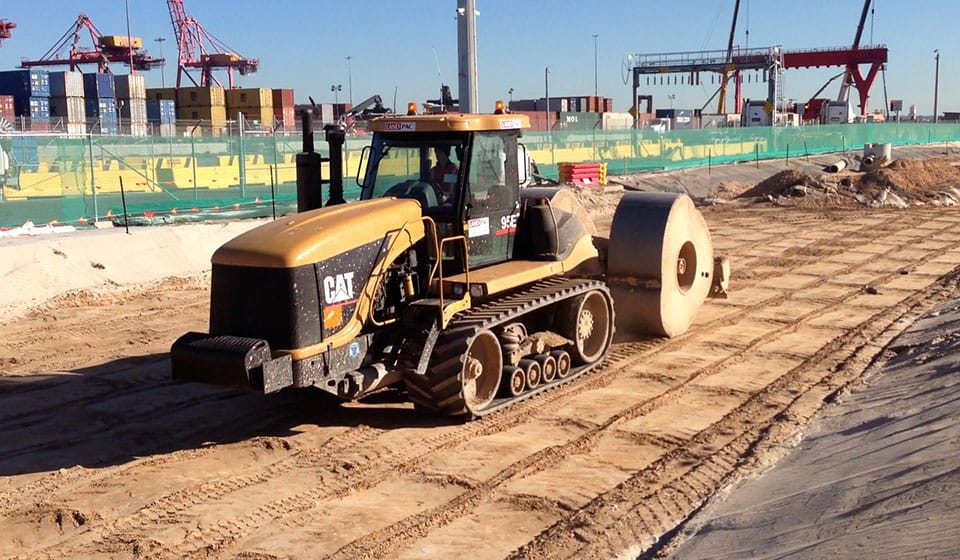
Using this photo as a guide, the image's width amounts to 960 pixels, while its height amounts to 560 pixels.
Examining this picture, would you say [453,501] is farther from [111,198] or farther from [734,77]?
[734,77]

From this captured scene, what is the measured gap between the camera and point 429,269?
29.7ft

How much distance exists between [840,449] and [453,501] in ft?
8.98

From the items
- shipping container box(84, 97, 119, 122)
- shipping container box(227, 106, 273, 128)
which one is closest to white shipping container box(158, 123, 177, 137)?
shipping container box(84, 97, 119, 122)

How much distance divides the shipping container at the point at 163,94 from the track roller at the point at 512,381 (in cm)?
3969

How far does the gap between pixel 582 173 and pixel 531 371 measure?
21.9 m

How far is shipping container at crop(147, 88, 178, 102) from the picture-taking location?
152 ft

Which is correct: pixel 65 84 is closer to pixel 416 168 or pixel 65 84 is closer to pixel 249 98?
pixel 249 98

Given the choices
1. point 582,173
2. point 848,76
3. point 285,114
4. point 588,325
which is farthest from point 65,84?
point 848,76

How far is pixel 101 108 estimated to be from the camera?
42.2m

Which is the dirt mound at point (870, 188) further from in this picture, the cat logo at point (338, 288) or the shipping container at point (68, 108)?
the shipping container at point (68, 108)

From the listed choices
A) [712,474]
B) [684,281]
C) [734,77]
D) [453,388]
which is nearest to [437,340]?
[453,388]

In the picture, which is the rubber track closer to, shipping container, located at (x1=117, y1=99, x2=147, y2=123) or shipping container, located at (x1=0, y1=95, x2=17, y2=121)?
shipping container, located at (x1=0, y1=95, x2=17, y2=121)

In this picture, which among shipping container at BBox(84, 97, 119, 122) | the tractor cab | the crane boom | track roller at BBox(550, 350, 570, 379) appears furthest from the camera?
the crane boom

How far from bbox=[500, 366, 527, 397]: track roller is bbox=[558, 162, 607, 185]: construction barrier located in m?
21.5
